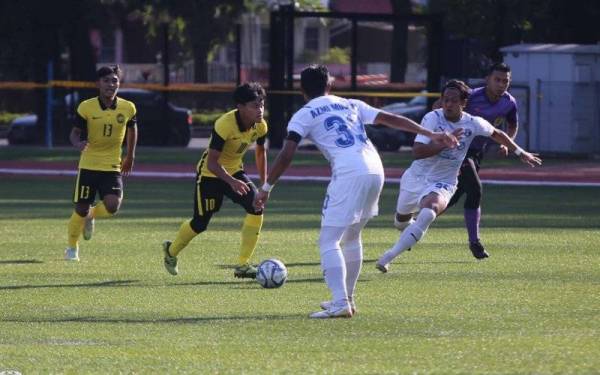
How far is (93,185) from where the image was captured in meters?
15.9

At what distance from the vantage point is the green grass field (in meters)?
9.02

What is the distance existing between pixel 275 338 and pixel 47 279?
432 cm

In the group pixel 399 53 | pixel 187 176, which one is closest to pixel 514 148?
pixel 187 176

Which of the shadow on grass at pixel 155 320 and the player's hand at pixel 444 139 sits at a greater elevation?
the player's hand at pixel 444 139

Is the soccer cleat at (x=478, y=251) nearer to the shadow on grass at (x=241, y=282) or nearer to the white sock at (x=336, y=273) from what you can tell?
the shadow on grass at (x=241, y=282)

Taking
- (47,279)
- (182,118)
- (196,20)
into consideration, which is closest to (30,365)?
(47,279)

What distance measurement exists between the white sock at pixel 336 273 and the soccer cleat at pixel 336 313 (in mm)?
43

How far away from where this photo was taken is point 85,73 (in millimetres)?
40594

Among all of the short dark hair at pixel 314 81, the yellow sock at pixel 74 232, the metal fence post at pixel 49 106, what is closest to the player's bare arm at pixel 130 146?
the yellow sock at pixel 74 232

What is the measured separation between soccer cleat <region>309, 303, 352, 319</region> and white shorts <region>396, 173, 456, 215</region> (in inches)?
136

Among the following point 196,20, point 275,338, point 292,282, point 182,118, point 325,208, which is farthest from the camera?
point 196,20

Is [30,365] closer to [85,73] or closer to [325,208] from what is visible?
[325,208]

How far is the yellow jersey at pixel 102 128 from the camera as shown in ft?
51.7

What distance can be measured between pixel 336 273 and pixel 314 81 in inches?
54.9
